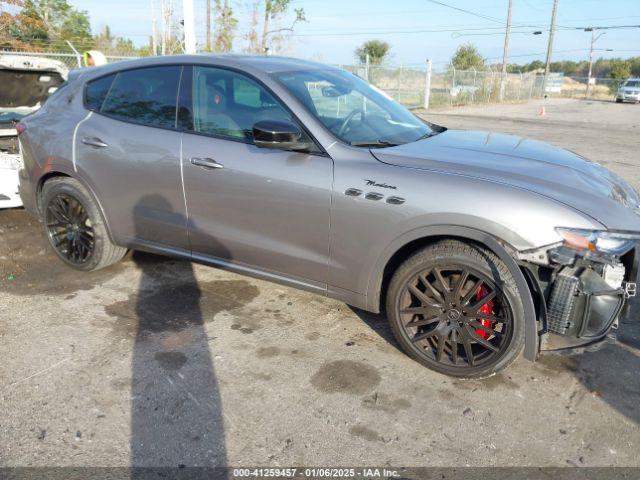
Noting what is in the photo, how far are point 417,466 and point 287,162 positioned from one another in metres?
1.88

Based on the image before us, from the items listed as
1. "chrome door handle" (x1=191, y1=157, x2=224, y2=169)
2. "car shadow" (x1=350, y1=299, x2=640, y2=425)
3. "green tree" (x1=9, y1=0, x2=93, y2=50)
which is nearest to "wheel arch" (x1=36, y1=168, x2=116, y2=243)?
"chrome door handle" (x1=191, y1=157, x2=224, y2=169)

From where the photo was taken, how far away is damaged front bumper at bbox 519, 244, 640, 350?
2648mm

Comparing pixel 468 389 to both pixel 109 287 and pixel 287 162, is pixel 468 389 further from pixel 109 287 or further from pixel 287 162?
pixel 109 287

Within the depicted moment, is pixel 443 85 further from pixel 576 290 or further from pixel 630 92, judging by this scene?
pixel 576 290

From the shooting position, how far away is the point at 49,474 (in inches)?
91.0

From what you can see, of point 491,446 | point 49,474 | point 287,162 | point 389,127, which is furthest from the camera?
point 389,127

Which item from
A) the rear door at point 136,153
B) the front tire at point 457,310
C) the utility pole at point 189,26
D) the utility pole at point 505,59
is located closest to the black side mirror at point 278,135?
the rear door at point 136,153

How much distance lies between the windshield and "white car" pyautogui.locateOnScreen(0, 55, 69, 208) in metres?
3.35

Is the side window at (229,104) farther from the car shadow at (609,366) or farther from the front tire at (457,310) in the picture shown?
the car shadow at (609,366)

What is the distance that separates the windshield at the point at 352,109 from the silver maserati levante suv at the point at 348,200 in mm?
18

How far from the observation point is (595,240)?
263 cm

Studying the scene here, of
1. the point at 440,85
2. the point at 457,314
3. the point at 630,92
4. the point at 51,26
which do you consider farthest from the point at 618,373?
the point at 630,92

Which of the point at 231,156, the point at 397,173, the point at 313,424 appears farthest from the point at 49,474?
the point at 397,173

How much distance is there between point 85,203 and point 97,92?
900 millimetres
